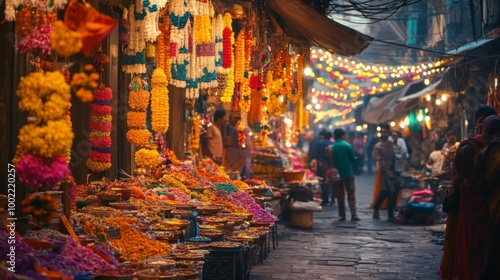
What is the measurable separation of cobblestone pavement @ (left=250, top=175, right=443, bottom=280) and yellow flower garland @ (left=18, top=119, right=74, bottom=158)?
19.5ft

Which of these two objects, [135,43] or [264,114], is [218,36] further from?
[264,114]

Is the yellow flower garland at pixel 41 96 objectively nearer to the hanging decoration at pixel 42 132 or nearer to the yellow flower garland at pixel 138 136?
the hanging decoration at pixel 42 132

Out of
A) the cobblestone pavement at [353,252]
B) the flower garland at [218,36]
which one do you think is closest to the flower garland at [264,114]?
the cobblestone pavement at [353,252]

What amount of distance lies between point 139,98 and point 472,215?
4.70 m

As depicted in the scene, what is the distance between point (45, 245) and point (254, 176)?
540 inches

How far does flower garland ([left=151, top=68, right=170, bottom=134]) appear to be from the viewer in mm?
10898

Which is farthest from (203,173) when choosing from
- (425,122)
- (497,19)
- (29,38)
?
(425,122)

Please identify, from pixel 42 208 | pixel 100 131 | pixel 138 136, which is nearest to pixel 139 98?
pixel 138 136

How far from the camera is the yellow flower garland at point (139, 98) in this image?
11.0 metres

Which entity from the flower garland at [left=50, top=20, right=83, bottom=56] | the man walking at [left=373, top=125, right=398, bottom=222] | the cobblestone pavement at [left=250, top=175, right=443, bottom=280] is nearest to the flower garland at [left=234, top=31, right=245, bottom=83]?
the cobblestone pavement at [left=250, top=175, right=443, bottom=280]

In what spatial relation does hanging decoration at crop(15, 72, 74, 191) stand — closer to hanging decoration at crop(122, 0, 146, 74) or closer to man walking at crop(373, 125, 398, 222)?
hanging decoration at crop(122, 0, 146, 74)

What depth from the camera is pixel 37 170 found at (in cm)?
496

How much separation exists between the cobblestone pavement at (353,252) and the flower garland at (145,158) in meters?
2.19

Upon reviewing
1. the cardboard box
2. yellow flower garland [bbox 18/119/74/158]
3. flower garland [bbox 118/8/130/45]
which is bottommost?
the cardboard box
